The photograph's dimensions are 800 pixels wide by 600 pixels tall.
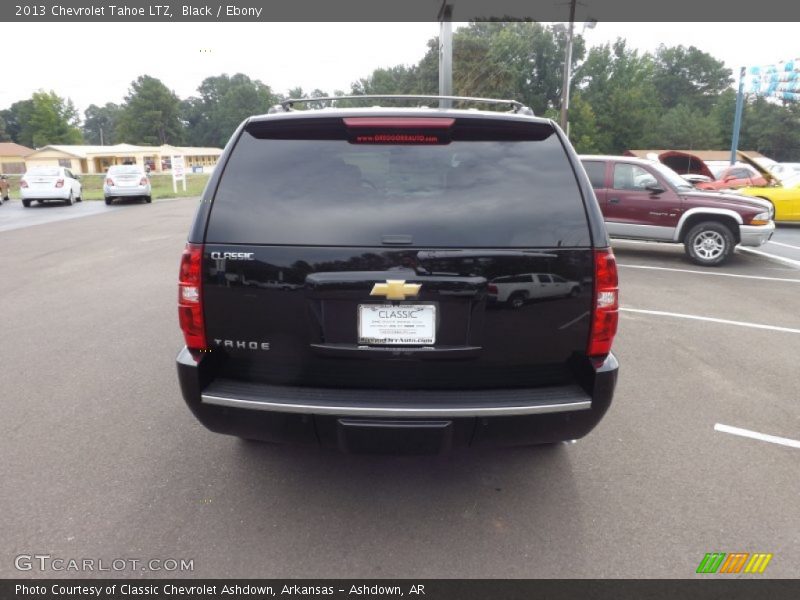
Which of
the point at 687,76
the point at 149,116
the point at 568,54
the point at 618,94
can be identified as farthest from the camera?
the point at 149,116

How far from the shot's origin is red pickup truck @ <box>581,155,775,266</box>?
10227 mm

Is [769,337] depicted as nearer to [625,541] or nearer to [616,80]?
[625,541]

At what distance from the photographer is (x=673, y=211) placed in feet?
34.3

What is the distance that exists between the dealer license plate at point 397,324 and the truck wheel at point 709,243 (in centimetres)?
939

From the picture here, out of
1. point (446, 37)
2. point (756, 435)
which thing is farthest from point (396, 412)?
point (446, 37)

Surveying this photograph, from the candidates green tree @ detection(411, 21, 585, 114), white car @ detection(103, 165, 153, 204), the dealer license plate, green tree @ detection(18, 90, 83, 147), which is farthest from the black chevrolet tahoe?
green tree @ detection(18, 90, 83, 147)

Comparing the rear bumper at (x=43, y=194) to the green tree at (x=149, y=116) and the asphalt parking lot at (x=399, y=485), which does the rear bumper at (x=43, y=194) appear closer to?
the asphalt parking lot at (x=399, y=485)

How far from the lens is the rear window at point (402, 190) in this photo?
263cm

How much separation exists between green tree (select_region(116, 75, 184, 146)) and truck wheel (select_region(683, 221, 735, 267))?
124 meters

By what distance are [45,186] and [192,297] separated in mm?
24044

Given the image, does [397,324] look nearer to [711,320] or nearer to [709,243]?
[711,320]
